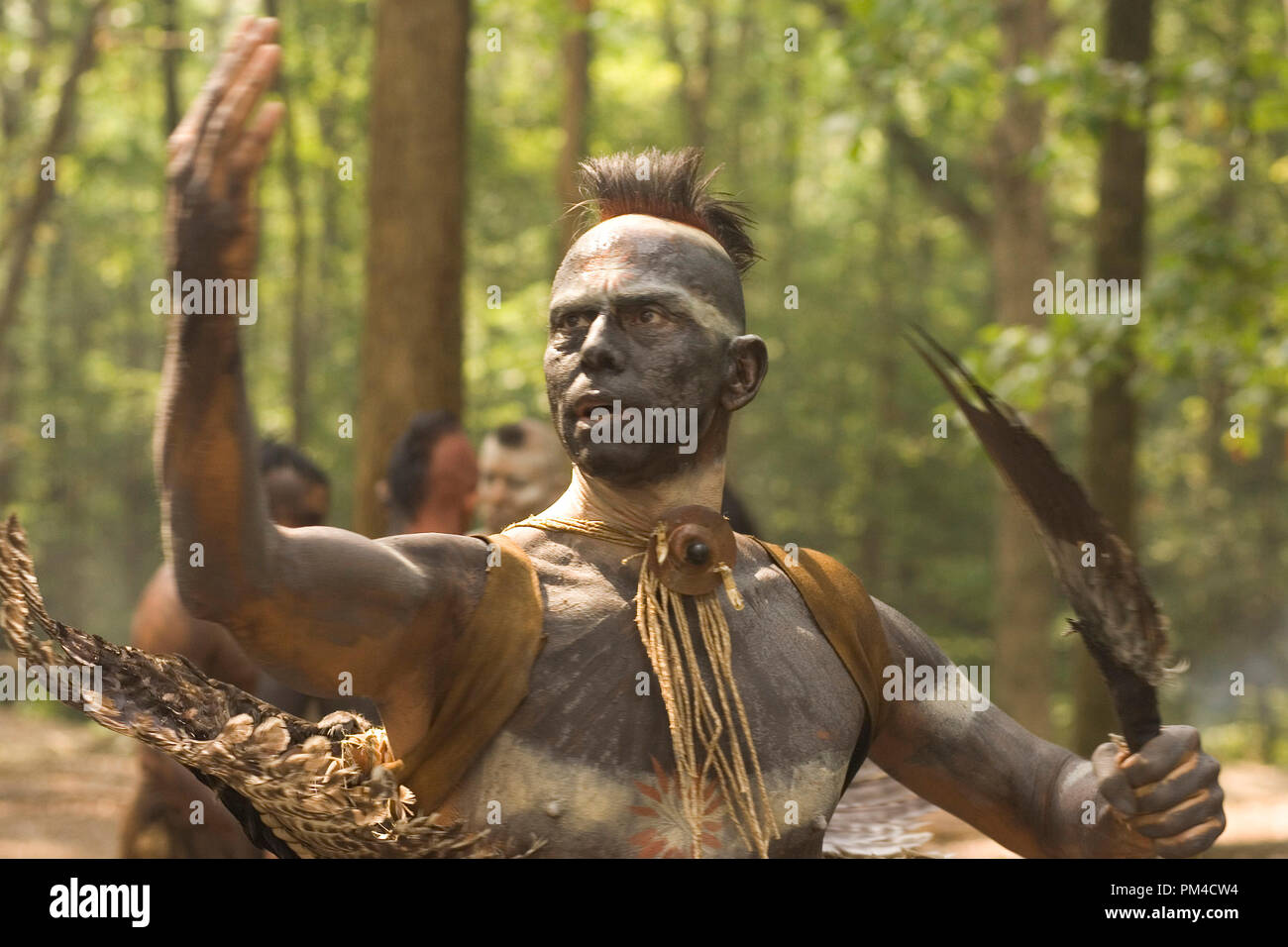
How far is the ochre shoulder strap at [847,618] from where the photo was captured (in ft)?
10.4

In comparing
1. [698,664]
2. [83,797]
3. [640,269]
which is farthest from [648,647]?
[83,797]

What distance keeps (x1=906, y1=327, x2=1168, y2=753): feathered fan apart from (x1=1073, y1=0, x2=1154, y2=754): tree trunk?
558 centimetres

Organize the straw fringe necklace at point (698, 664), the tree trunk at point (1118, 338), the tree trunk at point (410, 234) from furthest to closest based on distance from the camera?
the tree trunk at point (1118, 338), the tree trunk at point (410, 234), the straw fringe necklace at point (698, 664)

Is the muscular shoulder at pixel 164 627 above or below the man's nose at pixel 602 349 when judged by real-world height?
below

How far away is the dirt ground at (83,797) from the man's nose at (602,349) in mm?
4310

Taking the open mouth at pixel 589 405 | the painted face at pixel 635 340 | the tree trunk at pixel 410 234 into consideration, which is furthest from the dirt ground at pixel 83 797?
the open mouth at pixel 589 405

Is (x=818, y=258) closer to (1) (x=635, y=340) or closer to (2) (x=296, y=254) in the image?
(2) (x=296, y=254)

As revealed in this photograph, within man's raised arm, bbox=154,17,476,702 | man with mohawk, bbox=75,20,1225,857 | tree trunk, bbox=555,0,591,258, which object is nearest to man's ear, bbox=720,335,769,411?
man with mohawk, bbox=75,20,1225,857

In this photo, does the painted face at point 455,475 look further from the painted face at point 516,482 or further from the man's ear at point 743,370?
the man's ear at point 743,370

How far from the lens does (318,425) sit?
27531 millimetres

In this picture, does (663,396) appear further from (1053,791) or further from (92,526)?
(92,526)

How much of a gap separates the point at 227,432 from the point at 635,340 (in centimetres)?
96

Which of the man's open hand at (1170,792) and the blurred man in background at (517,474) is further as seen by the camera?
the blurred man in background at (517,474)
